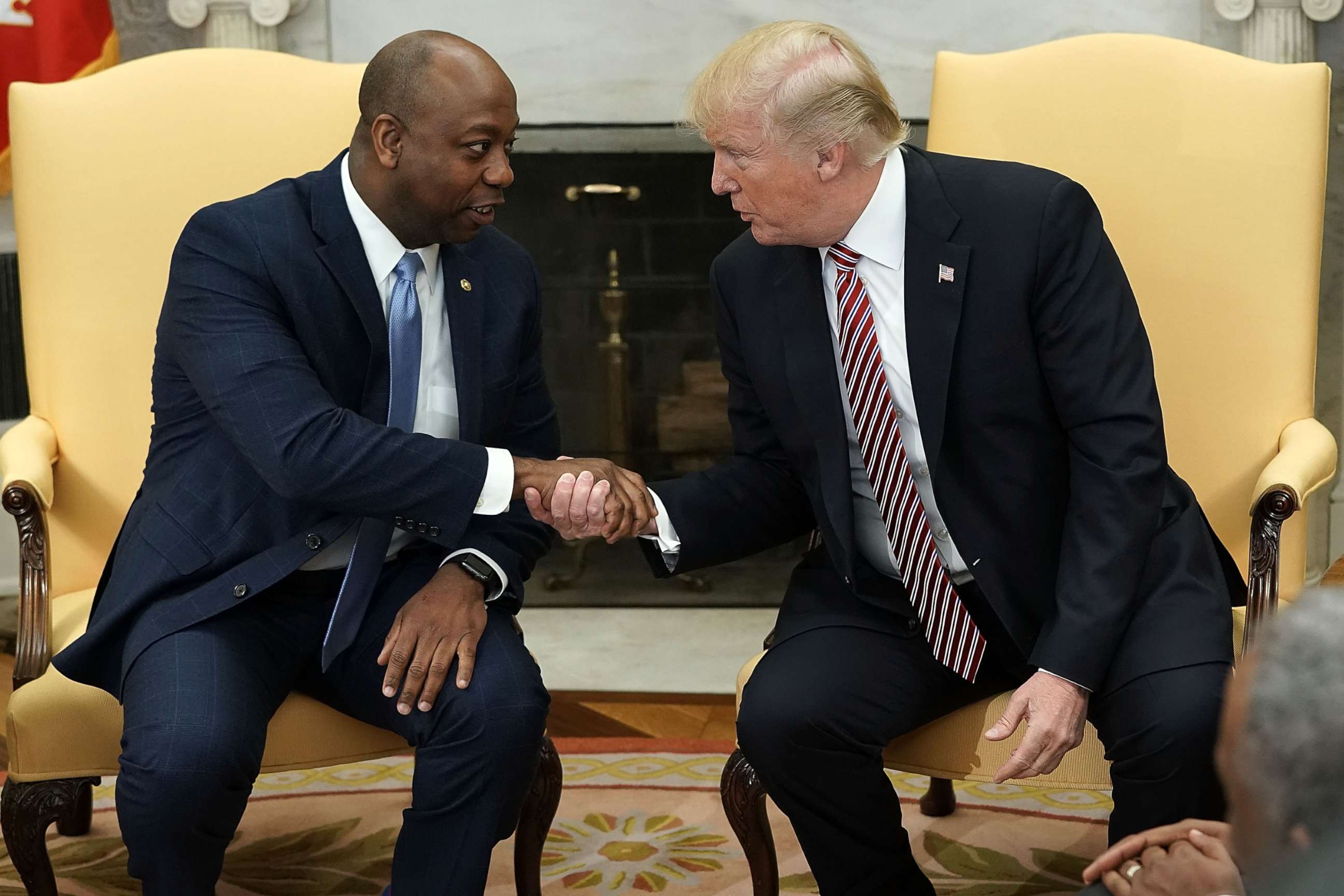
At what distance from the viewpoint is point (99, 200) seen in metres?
2.30

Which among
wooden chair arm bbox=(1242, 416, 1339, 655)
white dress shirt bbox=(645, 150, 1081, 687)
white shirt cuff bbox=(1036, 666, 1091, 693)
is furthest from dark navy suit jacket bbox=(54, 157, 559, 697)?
wooden chair arm bbox=(1242, 416, 1339, 655)

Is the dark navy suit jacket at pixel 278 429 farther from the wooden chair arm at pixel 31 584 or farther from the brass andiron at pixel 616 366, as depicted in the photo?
the brass andiron at pixel 616 366

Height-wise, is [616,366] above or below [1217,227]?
below

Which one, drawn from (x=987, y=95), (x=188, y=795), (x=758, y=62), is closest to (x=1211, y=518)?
(x=987, y=95)

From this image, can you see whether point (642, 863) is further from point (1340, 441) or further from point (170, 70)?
point (1340, 441)

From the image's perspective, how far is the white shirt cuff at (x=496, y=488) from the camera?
1.89 m

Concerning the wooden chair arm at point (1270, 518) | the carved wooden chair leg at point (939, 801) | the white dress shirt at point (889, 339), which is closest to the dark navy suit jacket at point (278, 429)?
the white dress shirt at point (889, 339)

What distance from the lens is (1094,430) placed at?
1790mm

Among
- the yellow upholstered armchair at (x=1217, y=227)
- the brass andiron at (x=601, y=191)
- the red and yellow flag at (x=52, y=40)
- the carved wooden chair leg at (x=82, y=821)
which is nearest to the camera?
the yellow upholstered armchair at (x=1217, y=227)

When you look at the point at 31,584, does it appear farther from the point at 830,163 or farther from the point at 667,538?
the point at 830,163

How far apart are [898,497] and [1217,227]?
731mm

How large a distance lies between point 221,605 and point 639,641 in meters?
1.71

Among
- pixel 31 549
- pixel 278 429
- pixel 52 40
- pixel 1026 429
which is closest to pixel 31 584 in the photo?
pixel 31 549

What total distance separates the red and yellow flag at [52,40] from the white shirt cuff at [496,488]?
1.77 m
